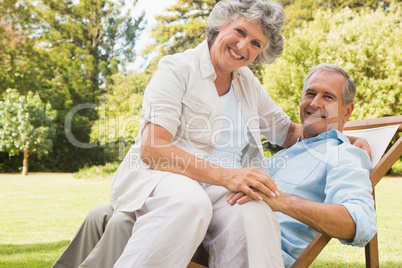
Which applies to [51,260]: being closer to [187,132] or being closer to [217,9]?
[187,132]

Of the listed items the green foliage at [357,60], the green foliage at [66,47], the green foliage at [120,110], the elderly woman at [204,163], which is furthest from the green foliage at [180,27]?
the elderly woman at [204,163]

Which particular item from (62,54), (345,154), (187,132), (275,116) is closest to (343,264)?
(275,116)

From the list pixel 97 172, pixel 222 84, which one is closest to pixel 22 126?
pixel 97 172

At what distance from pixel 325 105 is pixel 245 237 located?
118 centimetres

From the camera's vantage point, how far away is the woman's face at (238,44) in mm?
2299

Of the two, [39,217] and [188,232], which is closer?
[188,232]

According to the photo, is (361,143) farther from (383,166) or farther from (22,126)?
(22,126)

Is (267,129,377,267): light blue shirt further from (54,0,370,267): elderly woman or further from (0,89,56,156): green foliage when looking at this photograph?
(0,89,56,156): green foliage

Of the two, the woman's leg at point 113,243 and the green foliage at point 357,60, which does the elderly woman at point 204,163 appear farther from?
the green foliage at point 357,60

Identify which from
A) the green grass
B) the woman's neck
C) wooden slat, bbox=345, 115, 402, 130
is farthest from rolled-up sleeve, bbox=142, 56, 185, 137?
the green grass

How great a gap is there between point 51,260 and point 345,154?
3.81 metres

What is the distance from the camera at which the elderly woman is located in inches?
68.4

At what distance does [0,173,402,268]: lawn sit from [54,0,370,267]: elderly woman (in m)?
2.68

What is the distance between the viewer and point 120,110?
66.3 feet
